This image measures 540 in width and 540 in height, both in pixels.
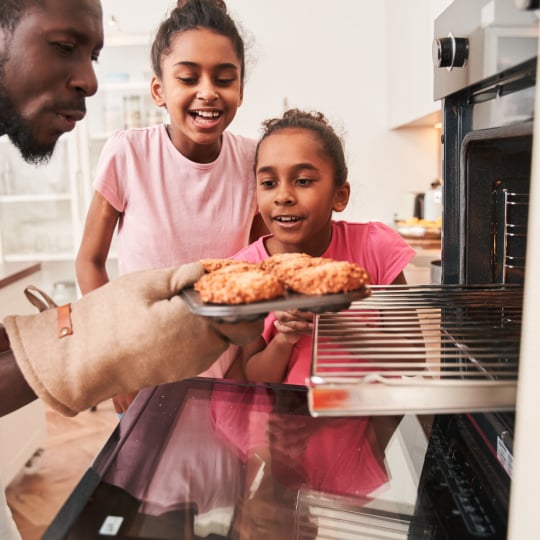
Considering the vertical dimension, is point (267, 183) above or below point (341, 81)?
below

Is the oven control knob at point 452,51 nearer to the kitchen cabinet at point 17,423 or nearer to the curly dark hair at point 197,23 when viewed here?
the curly dark hair at point 197,23

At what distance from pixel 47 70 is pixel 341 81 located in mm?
2836

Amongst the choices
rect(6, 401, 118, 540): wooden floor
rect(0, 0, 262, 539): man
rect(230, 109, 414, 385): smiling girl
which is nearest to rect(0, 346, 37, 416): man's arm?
rect(0, 0, 262, 539): man

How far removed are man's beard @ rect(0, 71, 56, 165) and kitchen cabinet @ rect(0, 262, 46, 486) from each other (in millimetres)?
1438

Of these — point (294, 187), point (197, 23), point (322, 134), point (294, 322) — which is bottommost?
point (294, 322)

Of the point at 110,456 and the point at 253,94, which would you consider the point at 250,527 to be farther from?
the point at 253,94

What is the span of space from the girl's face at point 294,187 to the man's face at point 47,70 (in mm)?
445

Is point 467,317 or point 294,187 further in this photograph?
point 294,187

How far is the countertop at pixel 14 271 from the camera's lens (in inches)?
84.5

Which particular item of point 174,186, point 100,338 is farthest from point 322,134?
point 100,338

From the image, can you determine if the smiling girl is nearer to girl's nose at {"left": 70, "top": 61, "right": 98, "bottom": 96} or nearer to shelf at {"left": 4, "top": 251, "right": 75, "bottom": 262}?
girl's nose at {"left": 70, "top": 61, "right": 98, "bottom": 96}

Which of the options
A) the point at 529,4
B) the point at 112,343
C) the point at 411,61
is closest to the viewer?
the point at 529,4

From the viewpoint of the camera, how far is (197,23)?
4.05 feet

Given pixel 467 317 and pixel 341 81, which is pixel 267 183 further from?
pixel 341 81
